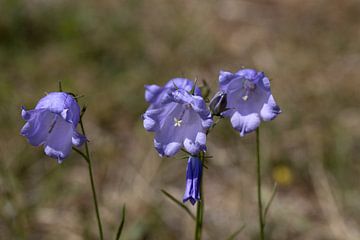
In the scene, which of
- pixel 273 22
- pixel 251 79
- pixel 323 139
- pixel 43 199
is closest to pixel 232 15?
pixel 273 22

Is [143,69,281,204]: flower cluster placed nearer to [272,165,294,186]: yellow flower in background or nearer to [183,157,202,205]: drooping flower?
[183,157,202,205]: drooping flower

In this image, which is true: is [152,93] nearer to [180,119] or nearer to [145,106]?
[180,119]

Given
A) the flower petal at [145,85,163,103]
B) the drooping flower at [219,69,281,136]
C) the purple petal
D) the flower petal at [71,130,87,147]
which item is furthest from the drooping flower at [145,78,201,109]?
the flower petal at [71,130,87,147]

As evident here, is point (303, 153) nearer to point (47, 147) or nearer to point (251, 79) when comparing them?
point (251, 79)

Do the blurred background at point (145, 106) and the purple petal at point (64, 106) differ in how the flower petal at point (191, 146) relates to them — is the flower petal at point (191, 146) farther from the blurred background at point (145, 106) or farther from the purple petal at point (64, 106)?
the blurred background at point (145, 106)

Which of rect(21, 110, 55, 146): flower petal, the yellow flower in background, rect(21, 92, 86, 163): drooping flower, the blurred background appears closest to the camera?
rect(21, 92, 86, 163): drooping flower

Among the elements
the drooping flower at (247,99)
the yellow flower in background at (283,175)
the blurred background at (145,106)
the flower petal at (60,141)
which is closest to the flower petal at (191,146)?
the drooping flower at (247,99)

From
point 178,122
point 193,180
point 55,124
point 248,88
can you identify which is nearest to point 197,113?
point 178,122
